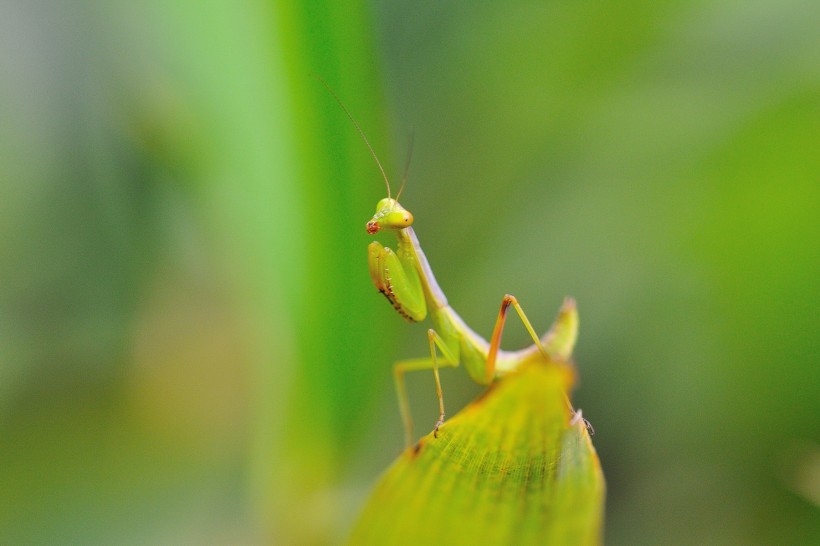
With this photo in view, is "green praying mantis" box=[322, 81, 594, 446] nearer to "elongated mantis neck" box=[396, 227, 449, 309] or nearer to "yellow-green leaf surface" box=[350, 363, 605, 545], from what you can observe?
"elongated mantis neck" box=[396, 227, 449, 309]

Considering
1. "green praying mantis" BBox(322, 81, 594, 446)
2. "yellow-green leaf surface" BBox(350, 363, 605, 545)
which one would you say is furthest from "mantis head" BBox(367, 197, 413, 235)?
"yellow-green leaf surface" BBox(350, 363, 605, 545)

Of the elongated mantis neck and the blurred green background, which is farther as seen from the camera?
the elongated mantis neck

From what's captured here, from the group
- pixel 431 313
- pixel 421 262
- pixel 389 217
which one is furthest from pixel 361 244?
pixel 431 313

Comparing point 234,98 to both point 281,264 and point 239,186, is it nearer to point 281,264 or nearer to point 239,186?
point 239,186

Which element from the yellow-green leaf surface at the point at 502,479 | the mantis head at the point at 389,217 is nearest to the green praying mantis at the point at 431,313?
the mantis head at the point at 389,217

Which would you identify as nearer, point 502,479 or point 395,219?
point 502,479

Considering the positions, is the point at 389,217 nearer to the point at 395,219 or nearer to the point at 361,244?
the point at 395,219

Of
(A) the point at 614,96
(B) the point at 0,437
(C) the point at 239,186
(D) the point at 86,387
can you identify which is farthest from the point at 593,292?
(B) the point at 0,437

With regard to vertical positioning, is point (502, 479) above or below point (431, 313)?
below
